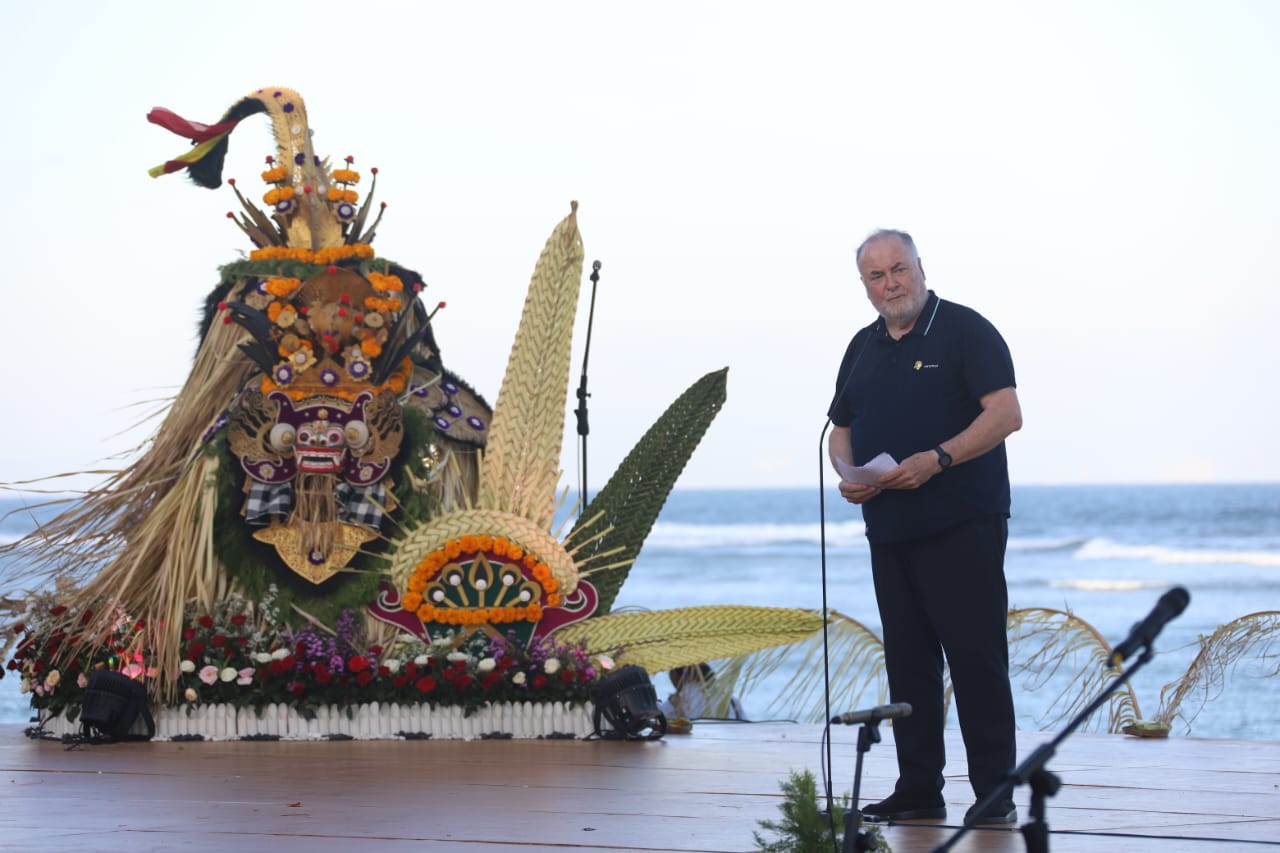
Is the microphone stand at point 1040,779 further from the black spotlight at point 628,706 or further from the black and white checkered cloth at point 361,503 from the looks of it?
the black and white checkered cloth at point 361,503

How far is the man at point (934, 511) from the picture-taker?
4.09m

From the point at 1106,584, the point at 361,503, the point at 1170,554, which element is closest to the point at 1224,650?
the point at 361,503

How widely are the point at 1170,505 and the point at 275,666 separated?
49.2 metres

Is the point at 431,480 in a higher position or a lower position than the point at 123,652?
higher

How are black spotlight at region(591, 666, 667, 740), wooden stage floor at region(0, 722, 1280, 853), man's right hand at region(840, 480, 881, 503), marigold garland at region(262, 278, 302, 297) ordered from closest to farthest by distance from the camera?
1. wooden stage floor at region(0, 722, 1280, 853)
2. man's right hand at region(840, 480, 881, 503)
3. black spotlight at region(591, 666, 667, 740)
4. marigold garland at region(262, 278, 302, 297)

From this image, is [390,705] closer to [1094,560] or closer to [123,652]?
[123,652]

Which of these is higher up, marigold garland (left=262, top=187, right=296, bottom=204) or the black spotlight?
marigold garland (left=262, top=187, right=296, bottom=204)

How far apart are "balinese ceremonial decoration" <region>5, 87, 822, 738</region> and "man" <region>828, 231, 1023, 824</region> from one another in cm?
251

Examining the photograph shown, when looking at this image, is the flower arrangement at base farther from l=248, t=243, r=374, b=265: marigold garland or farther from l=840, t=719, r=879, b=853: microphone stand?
l=840, t=719, r=879, b=853: microphone stand

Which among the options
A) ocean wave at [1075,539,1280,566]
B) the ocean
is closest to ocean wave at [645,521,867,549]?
the ocean

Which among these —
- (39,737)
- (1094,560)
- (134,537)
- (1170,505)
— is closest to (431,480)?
(134,537)

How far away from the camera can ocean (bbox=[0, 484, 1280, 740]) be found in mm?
17078

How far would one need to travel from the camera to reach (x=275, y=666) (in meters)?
6.52

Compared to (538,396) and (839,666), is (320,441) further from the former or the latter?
(839,666)
